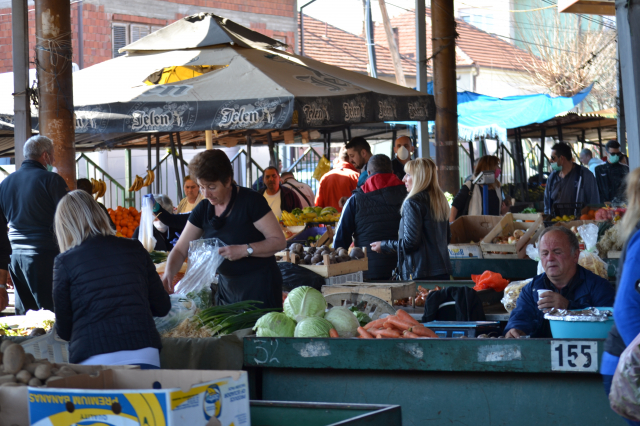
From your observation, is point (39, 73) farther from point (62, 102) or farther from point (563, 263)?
point (563, 263)

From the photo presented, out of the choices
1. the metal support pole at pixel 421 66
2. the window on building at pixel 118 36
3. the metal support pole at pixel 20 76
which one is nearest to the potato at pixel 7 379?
the metal support pole at pixel 20 76

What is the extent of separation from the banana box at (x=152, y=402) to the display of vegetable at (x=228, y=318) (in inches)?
70.3

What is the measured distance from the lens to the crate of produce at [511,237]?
25.5ft

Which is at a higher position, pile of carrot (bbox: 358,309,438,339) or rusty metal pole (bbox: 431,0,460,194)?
rusty metal pole (bbox: 431,0,460,194)

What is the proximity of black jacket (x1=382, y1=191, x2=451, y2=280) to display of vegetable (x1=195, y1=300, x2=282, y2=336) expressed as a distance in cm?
190

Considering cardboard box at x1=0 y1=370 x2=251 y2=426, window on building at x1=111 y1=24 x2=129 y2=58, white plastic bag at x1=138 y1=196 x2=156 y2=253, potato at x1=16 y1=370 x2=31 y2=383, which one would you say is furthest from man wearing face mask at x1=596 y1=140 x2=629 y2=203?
window on building at x1=111 y1=24 x2=129 y2=58

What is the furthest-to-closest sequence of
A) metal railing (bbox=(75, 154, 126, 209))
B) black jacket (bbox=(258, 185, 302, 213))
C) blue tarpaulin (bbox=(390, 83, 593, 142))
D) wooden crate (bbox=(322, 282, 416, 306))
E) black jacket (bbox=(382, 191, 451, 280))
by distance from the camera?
metal railing (bbox=(75, 154, 126, 209)), blue tarpaulin (bbox=(390, 83, 593, 142)), black jacket (bbox=(258, 185, 302, 213)), black jacket (bbox=(382, 191, 451, 280)), wooden crate (bbox=(322, 282, 416, 306))

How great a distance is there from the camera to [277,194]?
1039 centimetres

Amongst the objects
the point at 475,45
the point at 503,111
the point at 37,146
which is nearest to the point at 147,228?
the point at 37,146

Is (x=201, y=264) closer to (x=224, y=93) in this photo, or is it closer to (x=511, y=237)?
(x=224, y=93)

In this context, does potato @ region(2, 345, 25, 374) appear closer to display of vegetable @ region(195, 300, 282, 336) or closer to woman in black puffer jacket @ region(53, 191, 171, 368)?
woman in black puffer jacket @ region(53, 191, 171, 368)

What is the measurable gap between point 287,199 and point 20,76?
14.4 ft

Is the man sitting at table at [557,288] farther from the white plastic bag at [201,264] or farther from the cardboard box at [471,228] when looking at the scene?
the cardboard box at [471,228]

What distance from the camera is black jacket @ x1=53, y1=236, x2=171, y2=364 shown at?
3531 mm
